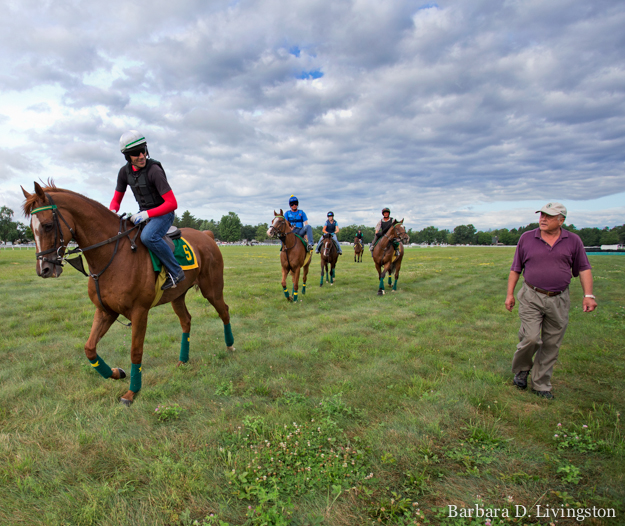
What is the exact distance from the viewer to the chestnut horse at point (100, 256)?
365 cm

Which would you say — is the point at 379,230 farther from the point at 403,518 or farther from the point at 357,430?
the point at 403,518

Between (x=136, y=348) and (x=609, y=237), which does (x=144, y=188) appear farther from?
(x=609, y=237)

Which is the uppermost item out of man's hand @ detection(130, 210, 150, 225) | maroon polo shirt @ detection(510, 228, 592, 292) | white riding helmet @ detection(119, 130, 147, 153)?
white riding helmet @ detection(119, 130, 147, 153)

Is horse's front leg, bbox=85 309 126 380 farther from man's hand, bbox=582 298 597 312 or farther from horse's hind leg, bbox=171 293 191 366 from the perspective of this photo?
man's hand, bbox=582 298 597 312

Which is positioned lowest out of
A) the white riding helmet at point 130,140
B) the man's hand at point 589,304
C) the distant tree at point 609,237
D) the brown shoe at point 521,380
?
the brown shoe at point 521,380

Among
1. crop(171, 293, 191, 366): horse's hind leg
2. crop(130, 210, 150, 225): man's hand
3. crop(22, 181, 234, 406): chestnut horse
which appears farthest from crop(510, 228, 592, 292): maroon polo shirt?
crop(171, 293, 191, 366): horse's hind leg

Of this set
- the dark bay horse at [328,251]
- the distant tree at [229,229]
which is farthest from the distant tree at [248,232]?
the dark bay horse at [328,251]

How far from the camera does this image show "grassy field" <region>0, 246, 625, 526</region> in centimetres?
263

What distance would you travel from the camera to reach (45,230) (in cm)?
364

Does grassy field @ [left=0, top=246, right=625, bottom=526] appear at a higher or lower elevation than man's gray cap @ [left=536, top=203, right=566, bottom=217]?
lower

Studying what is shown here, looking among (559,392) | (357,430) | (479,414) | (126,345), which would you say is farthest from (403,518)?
(126,345)

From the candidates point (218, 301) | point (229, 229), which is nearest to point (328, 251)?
point (218, 301)

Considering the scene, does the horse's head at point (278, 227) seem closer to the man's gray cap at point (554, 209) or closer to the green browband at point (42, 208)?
the green browband at point (42, 208)

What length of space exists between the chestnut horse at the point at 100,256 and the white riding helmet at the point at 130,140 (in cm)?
90
